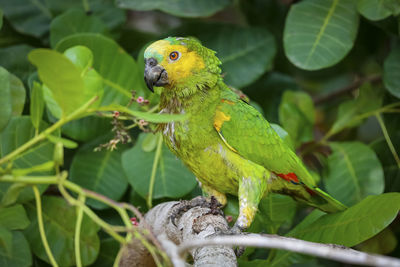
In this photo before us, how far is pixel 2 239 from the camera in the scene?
944mm

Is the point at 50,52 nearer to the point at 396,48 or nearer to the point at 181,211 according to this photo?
the point at 181,211

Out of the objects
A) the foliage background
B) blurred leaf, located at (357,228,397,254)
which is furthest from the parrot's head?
blurred leaf, located at (357,228,397,254)

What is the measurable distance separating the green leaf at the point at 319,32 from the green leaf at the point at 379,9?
86 millimetres

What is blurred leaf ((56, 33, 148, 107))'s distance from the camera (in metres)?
1.65

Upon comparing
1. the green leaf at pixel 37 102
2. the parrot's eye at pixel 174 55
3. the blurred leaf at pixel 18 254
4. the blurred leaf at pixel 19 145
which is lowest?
the blurred leaf at pixel 18 254

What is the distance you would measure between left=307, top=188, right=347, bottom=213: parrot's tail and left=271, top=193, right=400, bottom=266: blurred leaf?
0.07 m

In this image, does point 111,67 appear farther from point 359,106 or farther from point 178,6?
point 359,106

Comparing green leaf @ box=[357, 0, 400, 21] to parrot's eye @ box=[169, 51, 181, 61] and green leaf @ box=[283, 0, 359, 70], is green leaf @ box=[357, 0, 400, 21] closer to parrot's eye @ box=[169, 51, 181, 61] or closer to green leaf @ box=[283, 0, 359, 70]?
green leaf @ box=[283, 0, 359, 70]

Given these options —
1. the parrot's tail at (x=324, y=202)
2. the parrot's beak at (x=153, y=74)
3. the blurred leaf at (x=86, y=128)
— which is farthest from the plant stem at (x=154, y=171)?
the parrot's tail at (x=324, y=202)

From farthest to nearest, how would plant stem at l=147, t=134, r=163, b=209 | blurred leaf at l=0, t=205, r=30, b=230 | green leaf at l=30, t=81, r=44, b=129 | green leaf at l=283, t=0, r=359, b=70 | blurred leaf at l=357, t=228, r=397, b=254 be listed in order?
blurred leaf at l=357, t=228, r=397, b=254 → green leaf at l=283, t=0, r=359, b=70 → plant stem at l=147, t=134, r=163, b=209 → blurred leaf at l=0, t=205, r=30, b=230 → green leaf at l=30, t=81, r=44, b=129

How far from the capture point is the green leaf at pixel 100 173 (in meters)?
1.72

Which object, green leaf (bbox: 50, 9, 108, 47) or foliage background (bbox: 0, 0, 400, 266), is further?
green leaf (bbox: 50, 9, 108, 47)

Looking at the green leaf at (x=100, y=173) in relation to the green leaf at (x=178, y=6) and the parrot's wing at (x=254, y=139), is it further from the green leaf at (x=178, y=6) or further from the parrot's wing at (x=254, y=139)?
the green leaf at (x=178, y=6)

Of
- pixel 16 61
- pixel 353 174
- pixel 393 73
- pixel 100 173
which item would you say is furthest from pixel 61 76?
pixel 393 73
